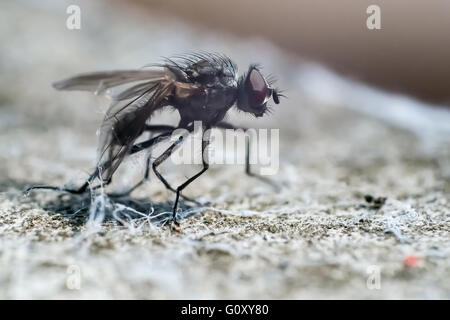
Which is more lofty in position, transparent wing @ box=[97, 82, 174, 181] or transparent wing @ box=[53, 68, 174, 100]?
transparent wing @ box=[53, 68, 174, 100]

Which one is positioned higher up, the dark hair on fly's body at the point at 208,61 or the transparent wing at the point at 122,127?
the dark hair on fly's body at the point at 208,61

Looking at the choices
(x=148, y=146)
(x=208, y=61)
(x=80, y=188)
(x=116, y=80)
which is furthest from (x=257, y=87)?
(x=80, y=188)

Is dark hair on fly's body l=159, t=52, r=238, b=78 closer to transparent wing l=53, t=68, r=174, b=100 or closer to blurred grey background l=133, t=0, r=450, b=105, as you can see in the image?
transparent wing l=53, t=68, r=174, b=100

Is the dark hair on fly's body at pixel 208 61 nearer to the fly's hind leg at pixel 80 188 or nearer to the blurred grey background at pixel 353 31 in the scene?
the fly's hind leg at pixel 80 188

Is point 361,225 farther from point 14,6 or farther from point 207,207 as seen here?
point 14,6

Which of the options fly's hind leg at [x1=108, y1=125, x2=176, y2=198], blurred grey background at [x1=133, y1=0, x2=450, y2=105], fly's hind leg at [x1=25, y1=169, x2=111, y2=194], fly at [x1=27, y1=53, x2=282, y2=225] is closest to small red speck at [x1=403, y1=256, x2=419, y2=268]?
fly at [x1=27, y1=53, x2=282, y2=225]

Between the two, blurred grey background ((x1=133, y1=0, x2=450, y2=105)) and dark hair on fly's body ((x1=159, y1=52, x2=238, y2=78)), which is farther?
blurred grey background ((x1=133, y1=0, x2=450, y2=105))

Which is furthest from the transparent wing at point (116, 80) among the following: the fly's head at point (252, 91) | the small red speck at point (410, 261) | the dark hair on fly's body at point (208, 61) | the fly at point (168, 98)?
the small red speck at point (410, 261)
